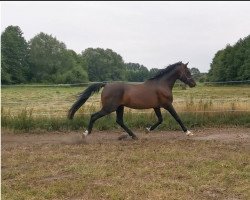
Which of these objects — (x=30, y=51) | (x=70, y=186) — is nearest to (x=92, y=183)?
(x=70, y=186)

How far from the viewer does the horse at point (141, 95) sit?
911cm

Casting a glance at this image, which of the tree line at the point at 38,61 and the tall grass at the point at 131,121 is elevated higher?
the tree line at the point at 38,61

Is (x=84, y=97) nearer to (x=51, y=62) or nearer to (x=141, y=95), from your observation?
(x=141, y=95)

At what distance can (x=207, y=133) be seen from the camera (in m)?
9.95

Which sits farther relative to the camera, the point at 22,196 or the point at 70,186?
the point at 70,186

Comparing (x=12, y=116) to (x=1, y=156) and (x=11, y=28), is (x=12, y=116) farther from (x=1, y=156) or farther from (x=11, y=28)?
(x=11, y=28)

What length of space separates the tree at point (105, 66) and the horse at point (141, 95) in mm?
73745

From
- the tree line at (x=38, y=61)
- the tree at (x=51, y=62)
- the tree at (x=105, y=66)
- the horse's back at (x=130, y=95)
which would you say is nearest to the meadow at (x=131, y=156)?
the horse's back at (x=130, y=95)

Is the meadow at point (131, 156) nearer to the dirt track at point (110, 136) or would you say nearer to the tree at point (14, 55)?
the dirt track at point (110, 136)

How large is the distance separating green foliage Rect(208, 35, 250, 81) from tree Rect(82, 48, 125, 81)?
2775 cm

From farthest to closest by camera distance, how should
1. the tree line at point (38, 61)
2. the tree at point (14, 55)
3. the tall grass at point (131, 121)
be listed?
the tree line at point (38, 61), the tree at point (14, 55), the tall grass at point (131, 121)

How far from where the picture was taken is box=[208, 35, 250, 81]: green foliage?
52750 millimetres

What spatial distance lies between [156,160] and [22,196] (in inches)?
100

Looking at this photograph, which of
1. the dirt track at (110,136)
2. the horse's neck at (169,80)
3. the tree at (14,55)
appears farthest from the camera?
the tree at (14,55)
